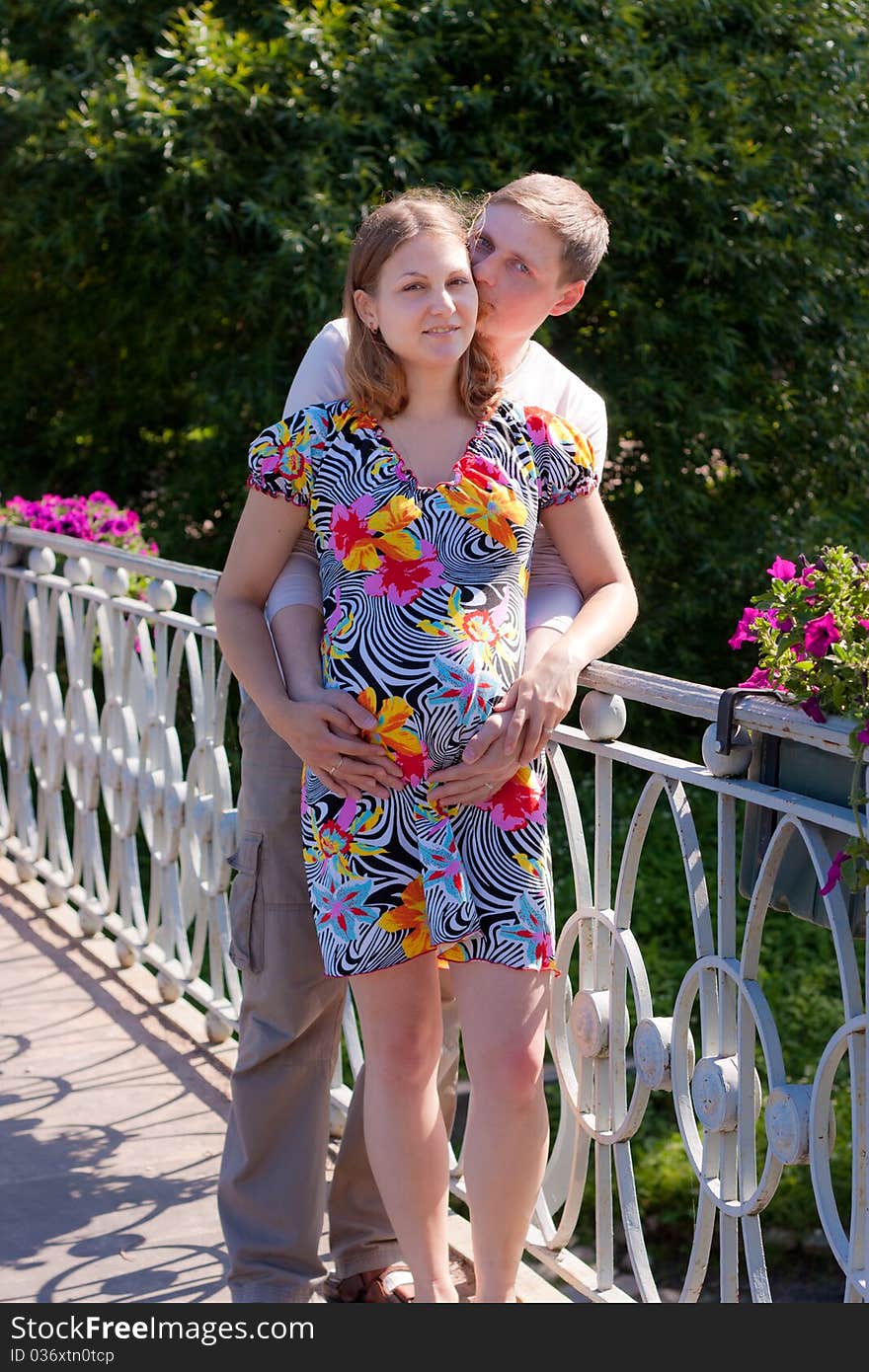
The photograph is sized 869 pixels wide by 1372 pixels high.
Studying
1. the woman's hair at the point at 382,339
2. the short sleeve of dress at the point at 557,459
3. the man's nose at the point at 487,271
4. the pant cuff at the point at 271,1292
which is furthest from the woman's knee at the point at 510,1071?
the man's nose at the point at 487,271

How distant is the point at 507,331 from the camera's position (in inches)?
93.5

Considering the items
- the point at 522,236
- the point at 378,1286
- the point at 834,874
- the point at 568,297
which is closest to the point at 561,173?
the point at 568,297

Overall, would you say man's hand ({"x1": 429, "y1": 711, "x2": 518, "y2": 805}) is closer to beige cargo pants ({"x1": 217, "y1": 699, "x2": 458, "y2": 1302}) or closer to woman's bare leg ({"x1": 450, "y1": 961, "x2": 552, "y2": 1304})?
woman's bare leg ({"x1": 450, "y1": 961, "x2": 552, "y2": 1304})

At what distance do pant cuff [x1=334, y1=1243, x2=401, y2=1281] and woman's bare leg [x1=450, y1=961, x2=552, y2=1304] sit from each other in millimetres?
520

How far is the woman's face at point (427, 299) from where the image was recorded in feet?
7.10

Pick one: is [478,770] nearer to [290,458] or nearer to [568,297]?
[290,458]

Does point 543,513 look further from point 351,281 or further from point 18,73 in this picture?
point 18,73

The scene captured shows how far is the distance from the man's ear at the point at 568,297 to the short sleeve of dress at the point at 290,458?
18.3 inches

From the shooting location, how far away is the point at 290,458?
224 cm

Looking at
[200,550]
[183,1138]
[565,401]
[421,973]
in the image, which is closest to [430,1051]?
[421,973]

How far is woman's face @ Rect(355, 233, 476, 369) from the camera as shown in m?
2.16

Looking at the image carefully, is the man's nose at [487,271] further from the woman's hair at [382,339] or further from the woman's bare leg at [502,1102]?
the woman's bare leg at [502,1102]

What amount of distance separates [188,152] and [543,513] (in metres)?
5.61

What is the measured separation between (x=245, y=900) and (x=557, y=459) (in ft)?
2.78
